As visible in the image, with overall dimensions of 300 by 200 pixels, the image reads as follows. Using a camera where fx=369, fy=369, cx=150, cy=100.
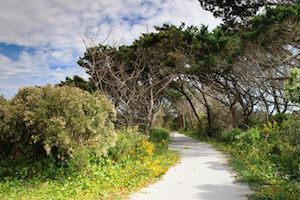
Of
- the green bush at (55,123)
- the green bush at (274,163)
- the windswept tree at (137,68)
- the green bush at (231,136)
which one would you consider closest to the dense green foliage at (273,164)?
the green bush at (274,163)

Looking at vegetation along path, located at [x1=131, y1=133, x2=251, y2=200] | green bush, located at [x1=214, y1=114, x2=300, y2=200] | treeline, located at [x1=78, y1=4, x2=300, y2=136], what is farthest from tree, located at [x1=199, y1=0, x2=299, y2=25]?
vegetation along path, located at [x1=131, y1=133, x2=251, y2=200]

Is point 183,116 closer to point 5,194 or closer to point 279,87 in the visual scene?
point 279,87

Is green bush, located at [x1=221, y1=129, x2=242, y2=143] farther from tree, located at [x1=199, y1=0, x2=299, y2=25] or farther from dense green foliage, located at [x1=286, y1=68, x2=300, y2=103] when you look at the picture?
dense green foliage, located at [x1=286, y1=68, x2=300, y2=103]

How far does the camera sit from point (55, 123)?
928 centimetres

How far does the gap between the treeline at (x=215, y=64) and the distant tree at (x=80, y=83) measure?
0.99m

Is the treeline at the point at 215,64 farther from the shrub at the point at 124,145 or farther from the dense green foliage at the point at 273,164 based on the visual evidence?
the shrub at the point at 124,145

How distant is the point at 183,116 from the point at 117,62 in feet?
85.1

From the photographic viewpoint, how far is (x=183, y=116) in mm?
47094

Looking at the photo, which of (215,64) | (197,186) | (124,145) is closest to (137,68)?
(215,64)

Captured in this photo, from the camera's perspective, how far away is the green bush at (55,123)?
9.40 metres

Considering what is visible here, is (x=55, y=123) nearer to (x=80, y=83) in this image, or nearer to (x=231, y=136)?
(x=231, y=136)

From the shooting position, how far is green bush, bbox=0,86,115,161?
30.8ft

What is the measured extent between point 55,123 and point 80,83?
16.1 meters

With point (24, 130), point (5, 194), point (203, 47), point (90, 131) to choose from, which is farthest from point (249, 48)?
point (5, 194)
